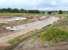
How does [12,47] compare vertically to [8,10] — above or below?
above

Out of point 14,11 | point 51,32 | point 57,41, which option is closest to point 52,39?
point 57,41

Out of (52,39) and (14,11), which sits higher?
(52,39)

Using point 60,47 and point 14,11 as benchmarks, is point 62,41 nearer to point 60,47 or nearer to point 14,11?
point 60,47

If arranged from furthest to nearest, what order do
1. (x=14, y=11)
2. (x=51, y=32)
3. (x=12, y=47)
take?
(x=14, y=11), (x=51, y=32), (x=12, y=47)

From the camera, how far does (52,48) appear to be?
13.3 m

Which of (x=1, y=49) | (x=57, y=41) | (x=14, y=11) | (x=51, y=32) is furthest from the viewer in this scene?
(x=14, y=11)

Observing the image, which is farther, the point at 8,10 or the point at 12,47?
the point at 8,10

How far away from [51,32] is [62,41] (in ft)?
7.52

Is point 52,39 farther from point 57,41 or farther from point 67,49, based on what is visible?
point 67,49

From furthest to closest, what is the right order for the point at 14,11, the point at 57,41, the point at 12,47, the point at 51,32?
the point at 14,11, the point at 51,32, the point at 57,41, the point at 12,47

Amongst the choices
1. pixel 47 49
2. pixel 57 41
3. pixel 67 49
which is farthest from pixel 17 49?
pixel 57 41

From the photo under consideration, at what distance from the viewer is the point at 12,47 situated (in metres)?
13.4

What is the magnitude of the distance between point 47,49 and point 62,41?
3094 mm

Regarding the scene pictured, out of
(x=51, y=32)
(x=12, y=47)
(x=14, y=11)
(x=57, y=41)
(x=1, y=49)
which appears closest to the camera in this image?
(x=1, y=49)
